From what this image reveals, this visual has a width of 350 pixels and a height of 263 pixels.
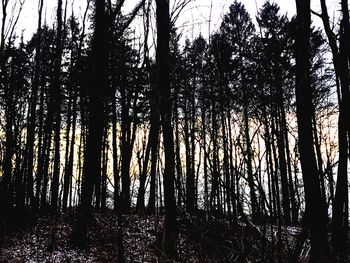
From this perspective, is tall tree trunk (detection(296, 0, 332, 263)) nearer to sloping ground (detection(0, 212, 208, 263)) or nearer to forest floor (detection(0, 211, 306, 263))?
forest floor (detection(0, 211, 306, 263))

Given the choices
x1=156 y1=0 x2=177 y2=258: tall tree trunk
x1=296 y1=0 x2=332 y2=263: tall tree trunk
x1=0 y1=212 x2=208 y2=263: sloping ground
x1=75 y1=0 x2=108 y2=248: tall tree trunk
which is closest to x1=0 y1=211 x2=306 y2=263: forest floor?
x1=0 y1=212 x2=208 y2=263: sloping ground

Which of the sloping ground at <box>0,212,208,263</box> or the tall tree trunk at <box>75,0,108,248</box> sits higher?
the tall tree trunk at <box>75,0,108,248</box>

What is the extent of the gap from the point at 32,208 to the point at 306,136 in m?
12.5

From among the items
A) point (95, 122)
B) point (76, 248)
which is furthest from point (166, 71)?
point (76, 248)

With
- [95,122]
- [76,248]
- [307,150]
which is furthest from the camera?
[95,122]

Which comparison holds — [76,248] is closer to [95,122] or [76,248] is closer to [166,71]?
[95,122]

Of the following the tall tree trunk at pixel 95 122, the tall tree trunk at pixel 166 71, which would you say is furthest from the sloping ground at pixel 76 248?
the tall tree trunk at pixel 95 122

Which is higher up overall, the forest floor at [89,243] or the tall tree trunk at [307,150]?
the tall tree trunk at [307,150]

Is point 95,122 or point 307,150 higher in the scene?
point 95,122

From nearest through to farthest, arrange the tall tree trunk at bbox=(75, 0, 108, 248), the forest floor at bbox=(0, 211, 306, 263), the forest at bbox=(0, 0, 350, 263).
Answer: the forest at bbox=(0, 0, 350, 263) < the forest floor at bbox=(0, 211, 306, 263) < the tall tree trunk at bbox=(75, 0, 108, 248)

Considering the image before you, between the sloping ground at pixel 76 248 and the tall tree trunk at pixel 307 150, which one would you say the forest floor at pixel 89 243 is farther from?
the tall tree trunk at pixel 307 150

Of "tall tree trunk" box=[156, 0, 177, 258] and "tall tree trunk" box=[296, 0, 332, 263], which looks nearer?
"tall tree trunk" box=[296, 0, 332, 263]

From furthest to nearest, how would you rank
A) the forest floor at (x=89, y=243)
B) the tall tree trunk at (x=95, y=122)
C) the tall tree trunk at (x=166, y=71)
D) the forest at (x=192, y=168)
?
the tall tree trunk at (x=95, y=122), the forest floor at (x=89, y=243), the tall tree trunk at (x=166, y=71), the forest at (x=192, y=168)

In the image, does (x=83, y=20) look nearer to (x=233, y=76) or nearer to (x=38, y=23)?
(x=38, y=23)
